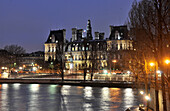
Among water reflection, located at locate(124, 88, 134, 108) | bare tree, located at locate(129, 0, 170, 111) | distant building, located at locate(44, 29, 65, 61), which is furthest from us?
distant building, located at locate(44, 29, 65, 61)

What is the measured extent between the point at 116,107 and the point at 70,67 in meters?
69.0

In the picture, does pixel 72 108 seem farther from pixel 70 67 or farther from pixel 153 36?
pixel 70 67

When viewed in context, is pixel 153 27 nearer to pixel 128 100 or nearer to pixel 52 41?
pixel 128 100

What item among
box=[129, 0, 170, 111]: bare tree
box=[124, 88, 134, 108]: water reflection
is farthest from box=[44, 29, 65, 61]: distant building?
box=[129, 0, 170, 111]: bare tree

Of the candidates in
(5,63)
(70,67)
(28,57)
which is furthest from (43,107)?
(28,57)

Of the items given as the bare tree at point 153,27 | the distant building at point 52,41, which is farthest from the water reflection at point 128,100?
the distant building at point 52,41

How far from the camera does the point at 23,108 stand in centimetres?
1683

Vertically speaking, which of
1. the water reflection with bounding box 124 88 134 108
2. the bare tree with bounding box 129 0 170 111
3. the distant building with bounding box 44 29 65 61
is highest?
the distant building with bounding box 44 29 65 61

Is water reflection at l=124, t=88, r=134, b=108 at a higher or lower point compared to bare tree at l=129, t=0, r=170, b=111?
lower

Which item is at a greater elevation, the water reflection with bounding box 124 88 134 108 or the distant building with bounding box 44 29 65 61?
the distant building with bounding box 44 29 65 61

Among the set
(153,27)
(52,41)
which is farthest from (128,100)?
(52,41)

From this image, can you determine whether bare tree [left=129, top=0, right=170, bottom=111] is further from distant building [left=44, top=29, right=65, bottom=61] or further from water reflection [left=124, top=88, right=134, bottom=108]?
distant building [left=44, top=29, right=65, bottom=61]

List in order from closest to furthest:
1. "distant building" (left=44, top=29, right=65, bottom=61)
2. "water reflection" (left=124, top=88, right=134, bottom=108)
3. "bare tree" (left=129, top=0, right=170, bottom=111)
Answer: "bare tree" (left=129, top=0, right=170, bottom=111)
"water reflection" (left=124, top=88, right=134, bottom=108)
"distant building" (left=44, top=29, right=65, bottom=61)

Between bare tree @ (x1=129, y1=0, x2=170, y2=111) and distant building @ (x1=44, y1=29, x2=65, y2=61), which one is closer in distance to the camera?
bare tree @ (x1=129, y1=0, x2=170, y2=111)
